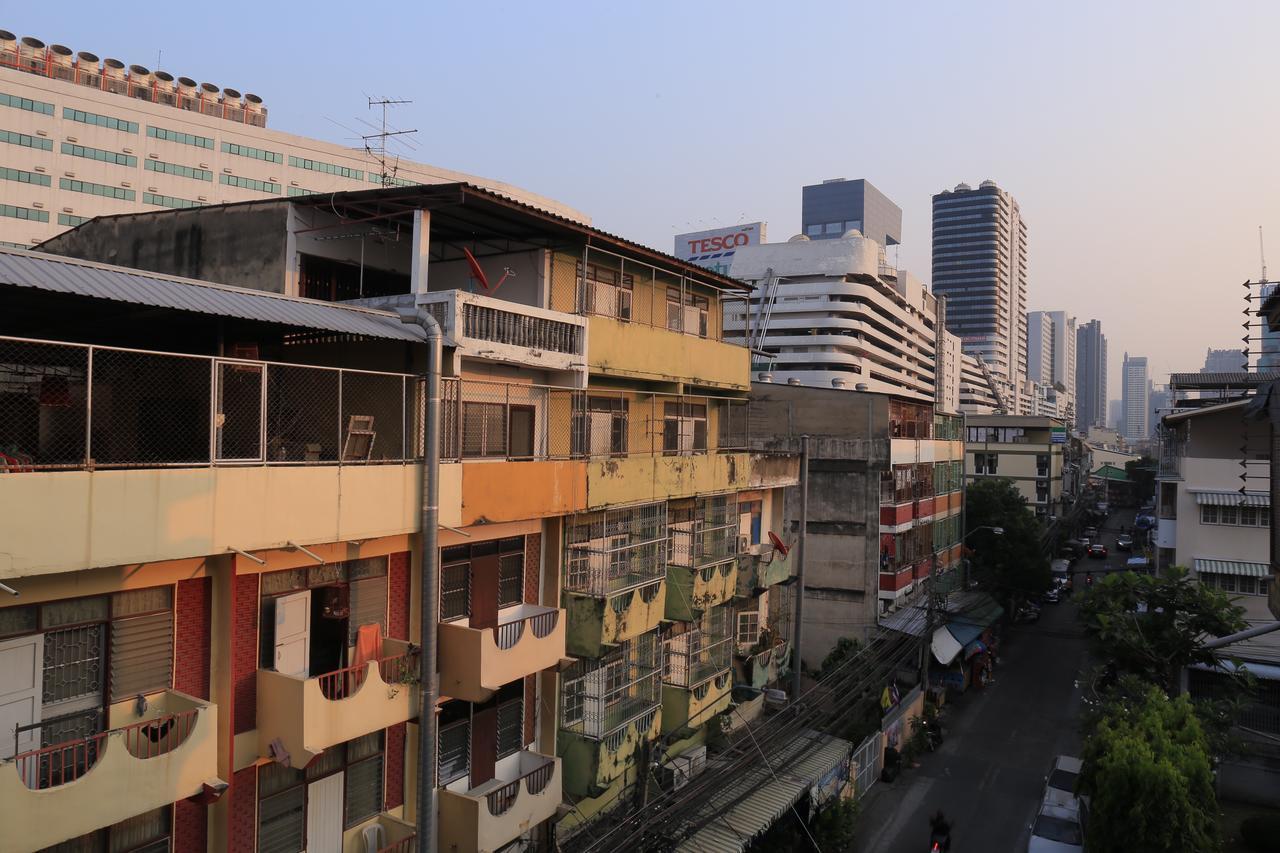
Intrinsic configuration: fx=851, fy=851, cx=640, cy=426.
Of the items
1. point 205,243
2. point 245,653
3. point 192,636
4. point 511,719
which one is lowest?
point 511,719

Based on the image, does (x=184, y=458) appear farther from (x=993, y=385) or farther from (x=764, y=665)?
(x=993, y=385)

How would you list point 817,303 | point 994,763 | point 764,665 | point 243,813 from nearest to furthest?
point 243,813
point 764,665
point 994,763
point 817,303

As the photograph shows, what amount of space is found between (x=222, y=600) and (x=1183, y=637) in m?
26.0

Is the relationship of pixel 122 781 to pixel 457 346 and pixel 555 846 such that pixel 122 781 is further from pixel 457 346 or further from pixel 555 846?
pixel 555 846

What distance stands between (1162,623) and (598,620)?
1921cm

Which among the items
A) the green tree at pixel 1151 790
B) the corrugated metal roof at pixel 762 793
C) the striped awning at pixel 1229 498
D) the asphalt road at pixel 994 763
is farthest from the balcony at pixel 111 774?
the striped awning at pixel 1229 498

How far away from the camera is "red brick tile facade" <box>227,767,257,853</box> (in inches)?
420

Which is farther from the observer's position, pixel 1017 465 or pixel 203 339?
pixel 1017 465

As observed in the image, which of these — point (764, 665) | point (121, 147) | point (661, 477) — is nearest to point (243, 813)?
point (661, 477)

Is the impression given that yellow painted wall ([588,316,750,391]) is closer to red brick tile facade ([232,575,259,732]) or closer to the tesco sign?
red brick tile facade ([232,575,259,732])

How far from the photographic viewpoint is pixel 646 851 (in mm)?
15883

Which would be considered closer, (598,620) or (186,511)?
(186,511)

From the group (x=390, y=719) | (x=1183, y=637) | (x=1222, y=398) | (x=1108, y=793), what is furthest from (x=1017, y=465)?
(x=390, y=719)

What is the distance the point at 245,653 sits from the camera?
1086cm
